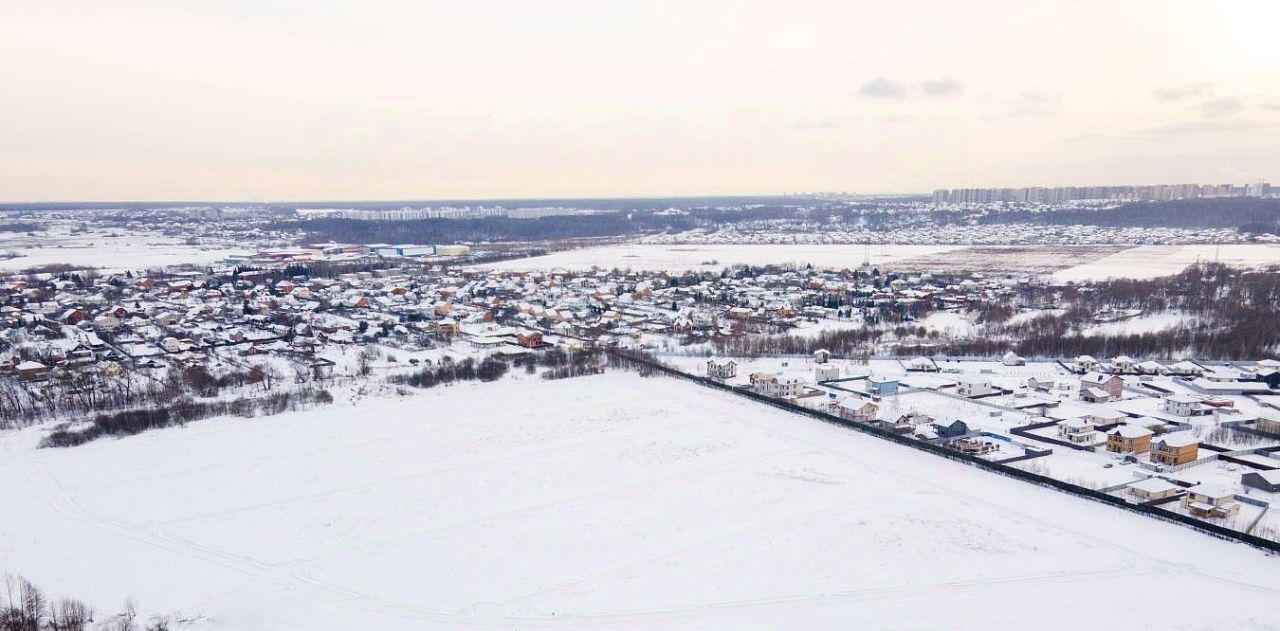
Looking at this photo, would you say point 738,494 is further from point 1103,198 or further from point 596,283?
point 1103,198

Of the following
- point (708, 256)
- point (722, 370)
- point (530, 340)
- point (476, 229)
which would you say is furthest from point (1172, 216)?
point (530, 340)

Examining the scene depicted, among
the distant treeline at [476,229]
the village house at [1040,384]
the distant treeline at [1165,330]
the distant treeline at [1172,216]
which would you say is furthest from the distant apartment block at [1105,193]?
the village house at [1040,384]

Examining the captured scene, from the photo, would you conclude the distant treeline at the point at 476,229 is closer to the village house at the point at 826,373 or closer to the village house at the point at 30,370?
the village house at the point at 30,370

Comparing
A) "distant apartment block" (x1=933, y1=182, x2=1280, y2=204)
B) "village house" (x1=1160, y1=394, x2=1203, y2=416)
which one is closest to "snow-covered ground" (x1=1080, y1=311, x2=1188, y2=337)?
"village house" (x1=1160, y1=394, x2=1203, y2=416)

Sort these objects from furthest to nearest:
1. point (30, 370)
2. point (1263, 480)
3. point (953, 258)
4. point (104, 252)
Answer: point (104, 252) < point (953, 258) < point (30, 370) < point (1263, 480)

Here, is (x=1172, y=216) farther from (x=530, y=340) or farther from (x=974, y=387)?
(x=530, y=340)

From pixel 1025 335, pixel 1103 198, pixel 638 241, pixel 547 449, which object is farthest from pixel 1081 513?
pixel 1103 198
